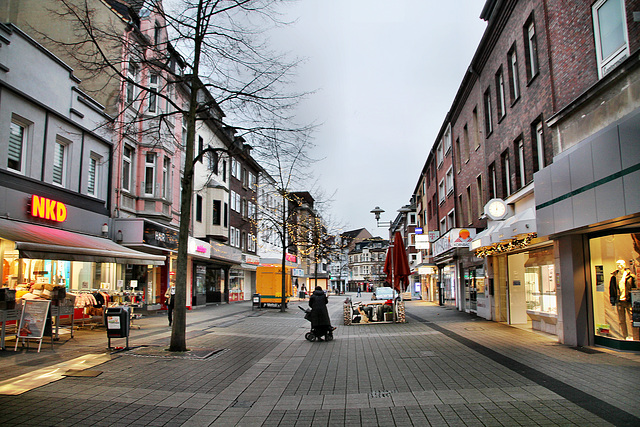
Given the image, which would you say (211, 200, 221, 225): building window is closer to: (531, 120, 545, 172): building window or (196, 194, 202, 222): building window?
(196, 194, 202, 222): building window

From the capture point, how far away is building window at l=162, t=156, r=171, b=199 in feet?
75.4

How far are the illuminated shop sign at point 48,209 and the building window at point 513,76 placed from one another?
589 inches

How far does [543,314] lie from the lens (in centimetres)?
1457

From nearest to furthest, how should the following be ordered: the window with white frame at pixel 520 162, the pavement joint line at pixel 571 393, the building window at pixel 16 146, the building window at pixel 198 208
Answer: the pavement joint line at pixel 571 393, the building window at pixel 16 146, the window with white frame at pixel 520 162, the building window at pixel 198 208

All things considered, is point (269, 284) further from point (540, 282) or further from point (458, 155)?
point (540, 282)

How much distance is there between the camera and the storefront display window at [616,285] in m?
10.0

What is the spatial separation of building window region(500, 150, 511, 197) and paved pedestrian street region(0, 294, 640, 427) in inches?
252

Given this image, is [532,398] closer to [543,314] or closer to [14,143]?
[543,314]

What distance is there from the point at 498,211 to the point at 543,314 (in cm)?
373

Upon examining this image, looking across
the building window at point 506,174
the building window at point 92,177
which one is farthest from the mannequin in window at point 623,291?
the building window at point 92,177

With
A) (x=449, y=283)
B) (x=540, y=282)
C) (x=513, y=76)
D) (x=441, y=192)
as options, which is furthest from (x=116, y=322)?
(x=441, y=192)

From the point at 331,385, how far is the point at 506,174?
1280cm

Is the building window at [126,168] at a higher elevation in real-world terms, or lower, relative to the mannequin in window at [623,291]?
higher

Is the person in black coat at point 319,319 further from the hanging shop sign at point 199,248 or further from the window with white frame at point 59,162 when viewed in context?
the hanging shop sign at point 199,248
